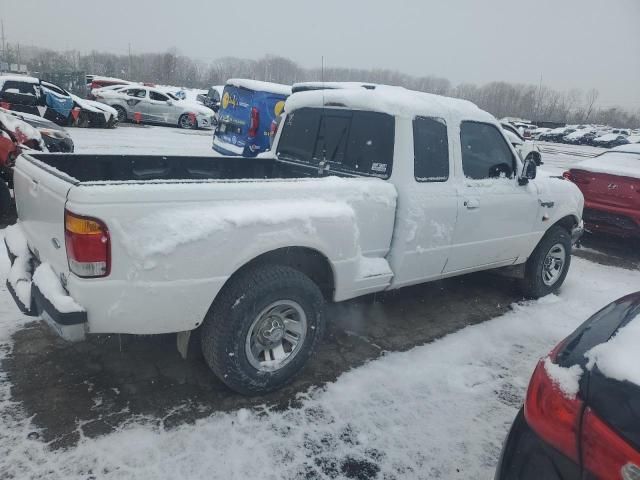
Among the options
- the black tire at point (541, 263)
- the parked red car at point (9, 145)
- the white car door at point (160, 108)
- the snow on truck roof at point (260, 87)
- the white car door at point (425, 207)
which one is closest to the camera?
the white car door at point (425, 207)

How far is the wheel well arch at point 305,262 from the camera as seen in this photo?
2.89 meters

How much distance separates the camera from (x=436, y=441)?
2.76m

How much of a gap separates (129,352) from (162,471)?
1265mm

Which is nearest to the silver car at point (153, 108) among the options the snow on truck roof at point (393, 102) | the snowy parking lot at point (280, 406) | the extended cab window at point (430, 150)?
the snowy parking lot at point (280, 406)

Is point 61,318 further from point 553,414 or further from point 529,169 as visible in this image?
point 529,169

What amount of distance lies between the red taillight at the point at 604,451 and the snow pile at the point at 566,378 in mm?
95

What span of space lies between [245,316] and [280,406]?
0.66 metres

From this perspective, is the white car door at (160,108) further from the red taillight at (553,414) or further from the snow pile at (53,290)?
the red taillight at (553,414)

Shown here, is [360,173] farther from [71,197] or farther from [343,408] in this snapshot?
[71,197]

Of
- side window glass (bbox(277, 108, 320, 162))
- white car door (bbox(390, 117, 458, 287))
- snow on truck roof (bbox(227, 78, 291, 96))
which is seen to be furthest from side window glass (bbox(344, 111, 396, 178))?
snow on truck roof (bbox(227, 78, 291, 96))

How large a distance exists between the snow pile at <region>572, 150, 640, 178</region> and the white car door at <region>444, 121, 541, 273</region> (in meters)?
3.61

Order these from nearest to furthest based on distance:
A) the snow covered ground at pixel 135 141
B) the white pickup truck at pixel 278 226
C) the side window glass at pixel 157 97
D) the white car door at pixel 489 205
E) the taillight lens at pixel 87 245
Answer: the taillight lens at pixel 87 245
the white pickup truck at pixel 278 226
the white car door at pixel 489 205
the snow covered ground at pixel 135 141
the side window glass at pixel 157 97

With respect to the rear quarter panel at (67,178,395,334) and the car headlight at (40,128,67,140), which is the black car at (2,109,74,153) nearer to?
the car headlight at (40,128,67,140)

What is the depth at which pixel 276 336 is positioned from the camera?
3.01 m
